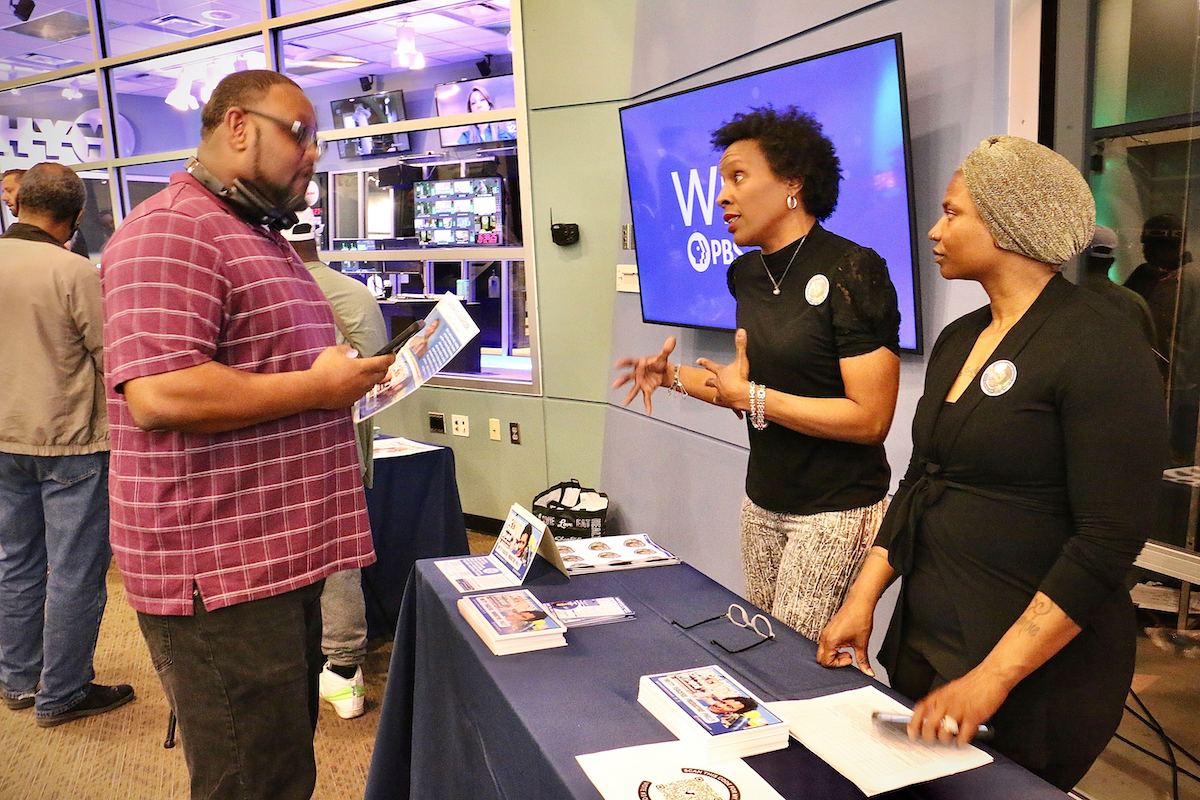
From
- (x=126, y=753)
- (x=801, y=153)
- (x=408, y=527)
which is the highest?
(x=801, y=153)

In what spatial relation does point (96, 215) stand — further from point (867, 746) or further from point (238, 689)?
point (867, 746)

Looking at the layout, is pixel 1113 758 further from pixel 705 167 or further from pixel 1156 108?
pixel 705 167

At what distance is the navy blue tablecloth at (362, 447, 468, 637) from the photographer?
3.16m

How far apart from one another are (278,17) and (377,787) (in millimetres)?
4329

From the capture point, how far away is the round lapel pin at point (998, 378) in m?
1.14

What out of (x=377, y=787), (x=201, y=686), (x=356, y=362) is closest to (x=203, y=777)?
(x=201, y=686)

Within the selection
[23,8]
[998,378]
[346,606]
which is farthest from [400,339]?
[23,8]

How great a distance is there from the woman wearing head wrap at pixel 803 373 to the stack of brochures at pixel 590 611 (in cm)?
32

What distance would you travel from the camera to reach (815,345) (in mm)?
1583

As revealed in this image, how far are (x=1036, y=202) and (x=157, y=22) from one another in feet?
19.6

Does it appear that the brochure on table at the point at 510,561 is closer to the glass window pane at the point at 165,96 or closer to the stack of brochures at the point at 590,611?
the stack of brochures at the point at 590,611

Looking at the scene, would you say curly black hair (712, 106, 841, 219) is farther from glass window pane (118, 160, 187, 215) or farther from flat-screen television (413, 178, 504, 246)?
glass window pane (118, 160, 187, 215)

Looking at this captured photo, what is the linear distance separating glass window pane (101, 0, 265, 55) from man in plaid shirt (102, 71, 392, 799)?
436 cm

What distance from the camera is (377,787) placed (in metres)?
1.81
